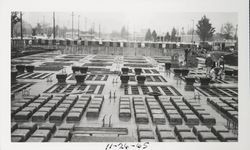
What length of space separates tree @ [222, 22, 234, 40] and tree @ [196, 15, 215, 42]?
0.29m

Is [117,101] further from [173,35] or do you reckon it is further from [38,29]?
[38,29]

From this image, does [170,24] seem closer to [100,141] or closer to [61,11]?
[61,11]

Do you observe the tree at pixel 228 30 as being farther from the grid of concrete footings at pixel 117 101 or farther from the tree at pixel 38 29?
the tree at pixel 38 29

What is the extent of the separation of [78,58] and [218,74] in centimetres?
429

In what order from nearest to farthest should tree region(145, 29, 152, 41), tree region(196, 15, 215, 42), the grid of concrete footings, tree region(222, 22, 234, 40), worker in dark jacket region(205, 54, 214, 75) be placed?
the grid of concrete footings < tree region(222, 22, 234, 40) < tree region(196, 15, 215, 42) < tree region(145, 29, 152, 41) < worker in dark jacket region(205, 54, 214, 75)

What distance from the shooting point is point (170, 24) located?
7473mm

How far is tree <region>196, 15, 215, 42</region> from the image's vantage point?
7470 mm

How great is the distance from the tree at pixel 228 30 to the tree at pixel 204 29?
0.95 ft

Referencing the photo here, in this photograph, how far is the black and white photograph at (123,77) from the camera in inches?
277

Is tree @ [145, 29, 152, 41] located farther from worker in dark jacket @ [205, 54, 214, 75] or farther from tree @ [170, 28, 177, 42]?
worker in dark jacket @ [205, 54, 214, 75]

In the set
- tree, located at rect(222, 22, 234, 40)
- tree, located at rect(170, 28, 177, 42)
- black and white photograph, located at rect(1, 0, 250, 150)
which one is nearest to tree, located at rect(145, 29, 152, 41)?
black and white photograph, located at rect(1, 0, 250, 150)

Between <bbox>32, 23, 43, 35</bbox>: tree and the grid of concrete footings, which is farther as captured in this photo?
<bbox>32, 23, 43, 35</bbox>: tree

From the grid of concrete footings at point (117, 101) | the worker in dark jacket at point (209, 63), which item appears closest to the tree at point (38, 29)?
the grid of concrete footings at point (117, 101)

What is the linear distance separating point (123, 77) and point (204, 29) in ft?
8.52
